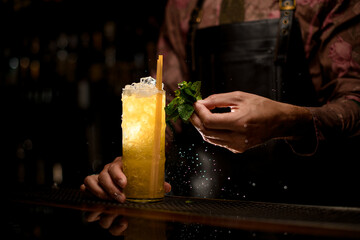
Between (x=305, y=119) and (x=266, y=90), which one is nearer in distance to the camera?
(x=305, y=119)

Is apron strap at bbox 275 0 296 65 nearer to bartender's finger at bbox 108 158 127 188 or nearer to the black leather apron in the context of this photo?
the black leather apron

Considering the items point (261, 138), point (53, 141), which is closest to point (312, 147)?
point (261, 138)

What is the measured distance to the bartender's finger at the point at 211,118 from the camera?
1.33 meters

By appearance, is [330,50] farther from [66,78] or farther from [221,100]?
[66,78]

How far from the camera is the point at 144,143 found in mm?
1376

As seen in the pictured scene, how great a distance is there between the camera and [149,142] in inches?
54.1

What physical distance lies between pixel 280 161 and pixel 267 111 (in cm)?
64

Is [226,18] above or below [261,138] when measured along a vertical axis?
above

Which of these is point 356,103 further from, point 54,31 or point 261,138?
point 54,31

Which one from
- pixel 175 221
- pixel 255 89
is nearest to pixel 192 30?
pixel 255 89

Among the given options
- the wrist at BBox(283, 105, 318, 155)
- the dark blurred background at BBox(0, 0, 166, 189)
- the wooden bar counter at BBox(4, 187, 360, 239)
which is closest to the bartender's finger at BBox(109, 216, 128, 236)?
the wooden bar counter at BBox(4, 187, 360, 239)

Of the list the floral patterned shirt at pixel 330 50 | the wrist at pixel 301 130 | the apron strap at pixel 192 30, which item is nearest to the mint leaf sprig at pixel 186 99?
the wrist at pixel 301 130

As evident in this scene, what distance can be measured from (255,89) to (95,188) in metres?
1.04

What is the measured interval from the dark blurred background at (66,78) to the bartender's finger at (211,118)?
182cm
